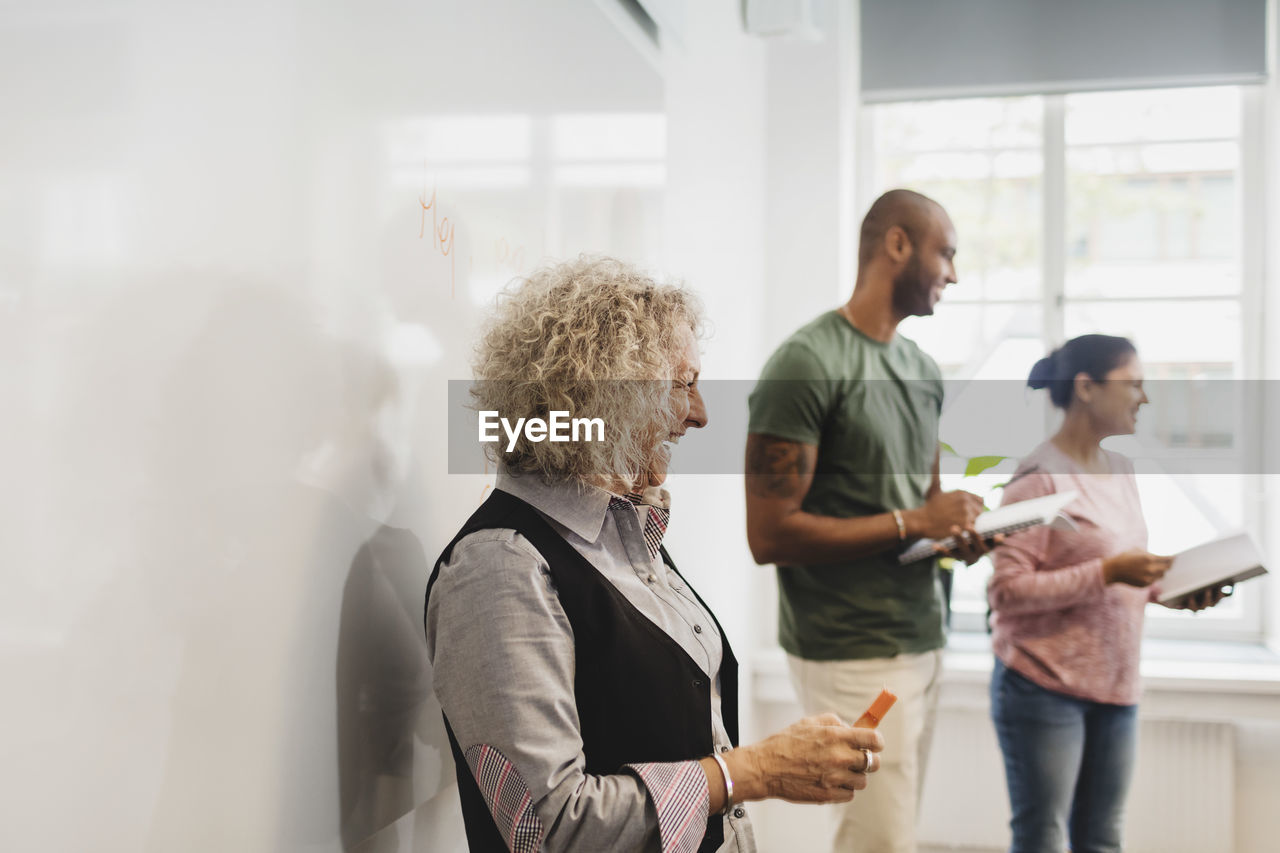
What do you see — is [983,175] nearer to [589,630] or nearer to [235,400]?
[589,630]

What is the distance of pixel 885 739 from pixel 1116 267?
195cm

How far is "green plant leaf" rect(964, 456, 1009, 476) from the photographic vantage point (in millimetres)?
2594

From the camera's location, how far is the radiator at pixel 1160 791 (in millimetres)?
2660

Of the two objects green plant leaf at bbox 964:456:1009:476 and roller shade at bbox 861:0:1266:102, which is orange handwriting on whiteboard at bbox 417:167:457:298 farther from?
roller shade at bbox 861:0:1266:102

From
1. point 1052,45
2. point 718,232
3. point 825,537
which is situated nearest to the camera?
point 825,537

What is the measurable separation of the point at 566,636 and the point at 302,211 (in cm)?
40

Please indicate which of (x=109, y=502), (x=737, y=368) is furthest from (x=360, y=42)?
(x=737, y=368)

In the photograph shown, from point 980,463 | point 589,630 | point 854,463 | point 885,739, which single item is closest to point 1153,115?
point 980,463

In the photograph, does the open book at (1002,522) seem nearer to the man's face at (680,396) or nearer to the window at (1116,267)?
the man's face at (680,396)

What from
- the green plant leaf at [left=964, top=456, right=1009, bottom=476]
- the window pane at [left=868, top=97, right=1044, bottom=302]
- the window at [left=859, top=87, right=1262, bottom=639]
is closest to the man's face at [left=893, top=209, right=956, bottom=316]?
the green plant leaf at [left=964, top=456, right=1009, bottom=476]

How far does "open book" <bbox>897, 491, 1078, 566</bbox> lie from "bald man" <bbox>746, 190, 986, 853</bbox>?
0.07ft

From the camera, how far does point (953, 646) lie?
306 centimetres

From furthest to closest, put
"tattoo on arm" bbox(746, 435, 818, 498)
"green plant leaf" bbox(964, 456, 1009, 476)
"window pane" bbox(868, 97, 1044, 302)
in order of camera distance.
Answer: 1. "window pane" bbox(868, 97, 1044, 302)
2. "green plant leaf" bbox(964, 456, 1009, 476)
3. "tattoo on arm" bbox(746, 435, 818, 498)

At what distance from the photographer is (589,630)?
0.87 metres
